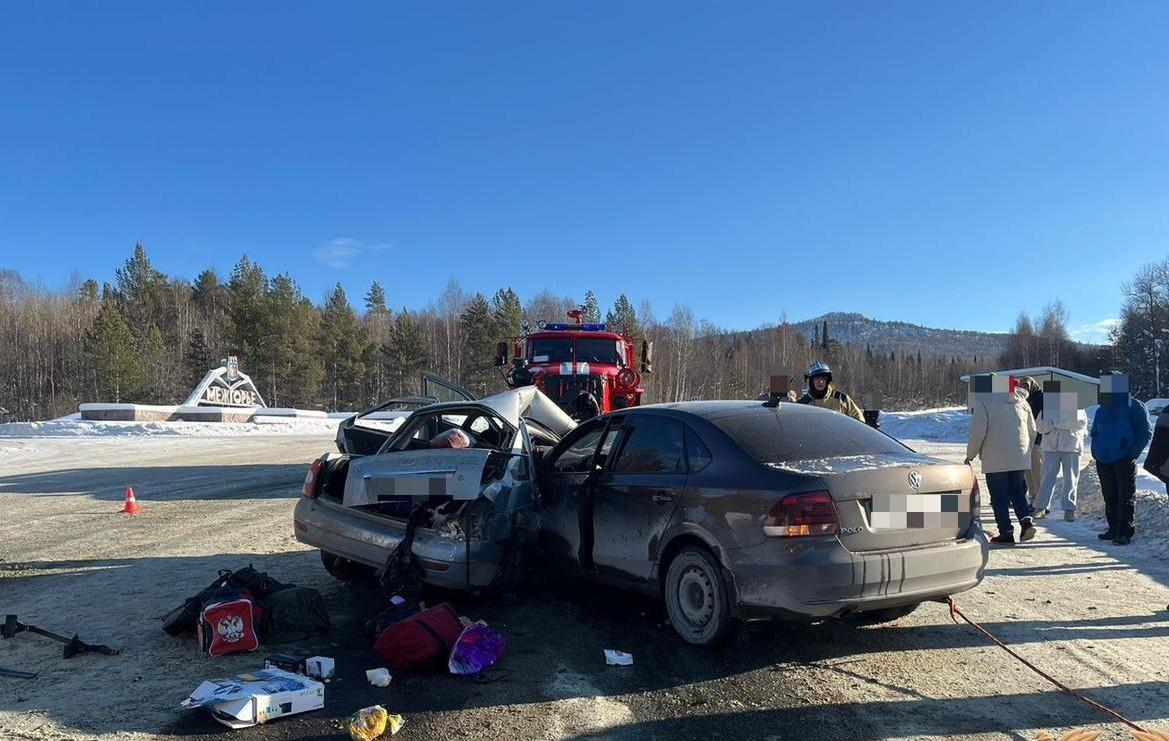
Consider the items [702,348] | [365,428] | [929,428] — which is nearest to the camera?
Result: [365,428]

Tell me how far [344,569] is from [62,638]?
83.8 inches

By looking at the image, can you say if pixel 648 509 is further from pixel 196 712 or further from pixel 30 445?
pixel 30 445

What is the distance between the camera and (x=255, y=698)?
3.50 meters

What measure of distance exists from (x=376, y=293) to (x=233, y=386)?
171 ft

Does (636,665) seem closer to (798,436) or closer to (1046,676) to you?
(798,436)

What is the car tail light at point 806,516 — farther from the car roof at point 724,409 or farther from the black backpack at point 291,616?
the black backpack at point 291,616

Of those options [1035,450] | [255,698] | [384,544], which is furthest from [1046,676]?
[1035,450]

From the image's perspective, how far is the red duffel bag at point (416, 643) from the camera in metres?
4.14

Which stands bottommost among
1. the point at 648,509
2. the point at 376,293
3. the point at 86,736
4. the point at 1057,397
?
the point at 86,736

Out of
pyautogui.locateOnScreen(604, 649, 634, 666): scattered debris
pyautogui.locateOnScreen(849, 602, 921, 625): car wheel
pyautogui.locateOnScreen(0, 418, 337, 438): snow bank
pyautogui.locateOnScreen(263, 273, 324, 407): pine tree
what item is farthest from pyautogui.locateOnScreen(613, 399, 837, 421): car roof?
pyautogui.locateOnScreen(263, 273, 324, 407): pine tree

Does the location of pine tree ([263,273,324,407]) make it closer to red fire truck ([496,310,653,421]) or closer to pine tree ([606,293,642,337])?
pine tree ([606,293,642,337])

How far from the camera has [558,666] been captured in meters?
4.30

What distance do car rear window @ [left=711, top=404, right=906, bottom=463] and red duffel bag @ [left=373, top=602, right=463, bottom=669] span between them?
6.89 ft

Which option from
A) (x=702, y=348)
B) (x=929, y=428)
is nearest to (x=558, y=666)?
(x=929, y=428)
